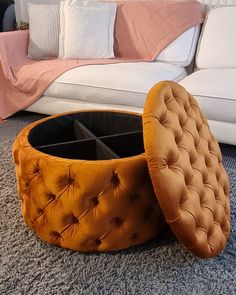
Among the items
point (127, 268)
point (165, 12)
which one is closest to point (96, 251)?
point (127, 268)

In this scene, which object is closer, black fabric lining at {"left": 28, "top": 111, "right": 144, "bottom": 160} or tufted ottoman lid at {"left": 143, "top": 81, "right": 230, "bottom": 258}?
tufted ottoman lid at {"left": 143, "top": 81, "right": 230, "bottom": 258}

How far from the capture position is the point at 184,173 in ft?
3.44

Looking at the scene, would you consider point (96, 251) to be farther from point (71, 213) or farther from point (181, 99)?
point (181, 99)

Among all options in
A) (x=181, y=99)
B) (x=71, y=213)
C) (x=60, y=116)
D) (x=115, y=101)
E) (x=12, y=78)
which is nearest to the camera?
(x=71, y=213)

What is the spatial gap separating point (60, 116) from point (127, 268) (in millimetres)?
682

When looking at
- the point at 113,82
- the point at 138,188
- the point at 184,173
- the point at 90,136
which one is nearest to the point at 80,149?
the point at 90,136

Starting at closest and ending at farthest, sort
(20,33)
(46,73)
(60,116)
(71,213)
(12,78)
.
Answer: (71,213) → (60,116) → (46,73) → (12,78) → (20,33)

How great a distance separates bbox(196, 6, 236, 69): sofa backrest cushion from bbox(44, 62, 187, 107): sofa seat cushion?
19 cm

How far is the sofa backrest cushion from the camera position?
2160 millimetres

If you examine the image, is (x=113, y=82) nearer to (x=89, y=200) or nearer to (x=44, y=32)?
(x=44, y=32)

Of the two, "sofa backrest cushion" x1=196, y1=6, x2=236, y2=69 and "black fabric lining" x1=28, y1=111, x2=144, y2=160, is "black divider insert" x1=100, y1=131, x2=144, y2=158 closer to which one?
"black fabric lining" x1=28, y1=111, x2=144, y2=160

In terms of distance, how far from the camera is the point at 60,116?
1443mm

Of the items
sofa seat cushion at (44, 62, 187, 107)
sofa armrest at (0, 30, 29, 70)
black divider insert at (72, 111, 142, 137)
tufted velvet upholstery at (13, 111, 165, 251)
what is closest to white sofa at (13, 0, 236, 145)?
sofa seat cushion at (44, 62, 187, 107)

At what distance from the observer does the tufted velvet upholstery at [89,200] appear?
1.04 metres
